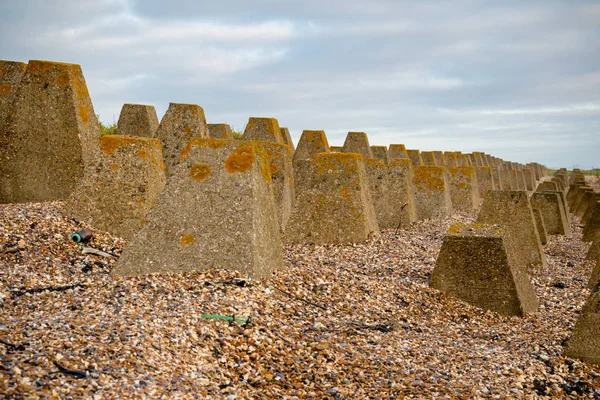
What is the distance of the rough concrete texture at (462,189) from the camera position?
21.1 m

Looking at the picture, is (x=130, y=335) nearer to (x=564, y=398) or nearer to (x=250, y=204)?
(x=250, y=204)

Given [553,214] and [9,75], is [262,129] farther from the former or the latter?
[553,214]

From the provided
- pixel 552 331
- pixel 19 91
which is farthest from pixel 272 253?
pixel 19 91

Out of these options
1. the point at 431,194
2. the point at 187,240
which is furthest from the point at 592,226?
the point at 187,240

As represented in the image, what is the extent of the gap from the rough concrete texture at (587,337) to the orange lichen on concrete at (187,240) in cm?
397

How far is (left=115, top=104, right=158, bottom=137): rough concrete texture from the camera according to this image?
1541cm

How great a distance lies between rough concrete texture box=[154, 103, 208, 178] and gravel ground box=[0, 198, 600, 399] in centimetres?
463

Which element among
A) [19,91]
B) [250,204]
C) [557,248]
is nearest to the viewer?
[250,204]

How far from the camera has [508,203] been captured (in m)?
11.9

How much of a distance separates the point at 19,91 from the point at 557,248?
1198cm

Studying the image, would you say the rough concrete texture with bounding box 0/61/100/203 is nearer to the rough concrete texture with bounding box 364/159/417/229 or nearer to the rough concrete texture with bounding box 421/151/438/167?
the rough concrete texture with bounding box 364/159/417/229

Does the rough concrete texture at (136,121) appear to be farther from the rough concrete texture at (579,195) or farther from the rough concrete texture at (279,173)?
the rough concrete texture at (579,195)

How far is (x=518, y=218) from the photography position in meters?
11.8

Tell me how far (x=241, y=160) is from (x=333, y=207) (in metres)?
4.32
